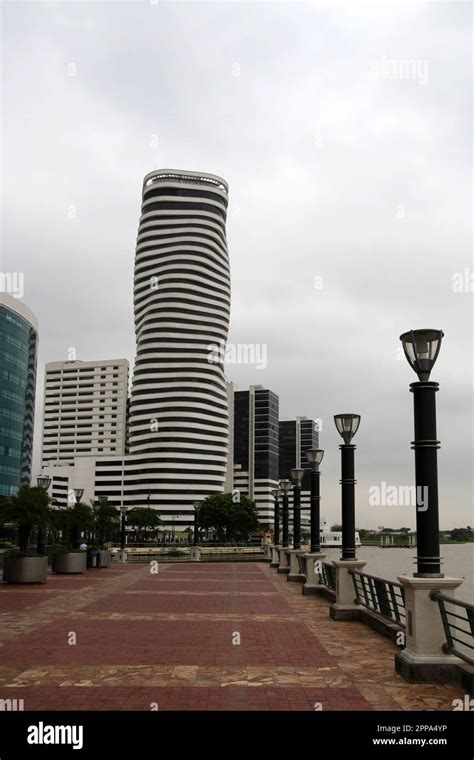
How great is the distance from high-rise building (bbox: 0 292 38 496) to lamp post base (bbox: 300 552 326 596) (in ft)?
305

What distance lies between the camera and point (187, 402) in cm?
14212

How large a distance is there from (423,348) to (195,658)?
5.00m

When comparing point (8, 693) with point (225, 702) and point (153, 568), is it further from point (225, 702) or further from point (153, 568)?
point (153, 568)

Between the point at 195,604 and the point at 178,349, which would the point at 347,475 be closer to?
the point at 195,604

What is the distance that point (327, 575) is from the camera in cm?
1869

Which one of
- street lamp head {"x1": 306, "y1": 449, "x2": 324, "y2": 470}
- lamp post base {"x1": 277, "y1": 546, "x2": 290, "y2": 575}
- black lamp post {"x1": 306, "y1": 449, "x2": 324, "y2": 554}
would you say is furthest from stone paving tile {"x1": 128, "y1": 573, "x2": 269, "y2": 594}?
street lamp head {"x1": 306, "y1": 449, "x2": 324, "y2": 470}

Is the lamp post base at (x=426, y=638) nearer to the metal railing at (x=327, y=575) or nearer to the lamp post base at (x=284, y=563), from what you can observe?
the metal railing at (x=327, y=575)

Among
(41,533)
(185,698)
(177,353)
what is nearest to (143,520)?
(177,353)

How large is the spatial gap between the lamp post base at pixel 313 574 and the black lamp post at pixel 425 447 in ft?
33.7

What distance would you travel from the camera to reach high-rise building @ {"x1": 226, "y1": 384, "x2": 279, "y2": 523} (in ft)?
607

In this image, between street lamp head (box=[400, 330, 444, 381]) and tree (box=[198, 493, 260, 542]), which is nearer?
street lamp head (box=[400, 330, 444, 381])

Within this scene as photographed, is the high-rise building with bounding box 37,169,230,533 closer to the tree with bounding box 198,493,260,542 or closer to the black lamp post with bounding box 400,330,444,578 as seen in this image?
the tree with bounding box 198,493,260,542

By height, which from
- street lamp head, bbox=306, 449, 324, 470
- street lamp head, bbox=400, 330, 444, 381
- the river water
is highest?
street lamp head, bbox=400, 330, 444, 381
